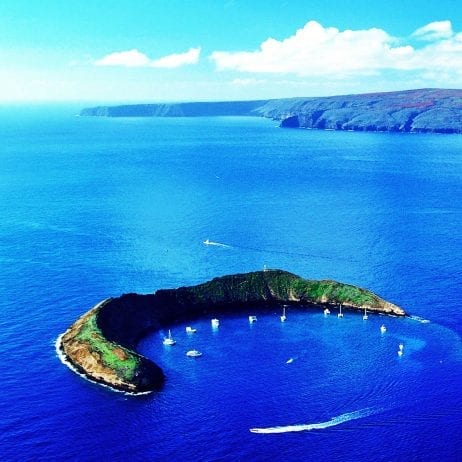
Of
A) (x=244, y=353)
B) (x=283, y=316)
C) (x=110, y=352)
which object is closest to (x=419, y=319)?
(x=283, y=316)

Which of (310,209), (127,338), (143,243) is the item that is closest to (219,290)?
(127,338)

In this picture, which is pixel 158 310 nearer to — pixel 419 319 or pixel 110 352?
pixel 110 352

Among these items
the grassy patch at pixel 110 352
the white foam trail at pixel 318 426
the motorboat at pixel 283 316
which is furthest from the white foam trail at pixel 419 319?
the grassy patch at pixel 110 352

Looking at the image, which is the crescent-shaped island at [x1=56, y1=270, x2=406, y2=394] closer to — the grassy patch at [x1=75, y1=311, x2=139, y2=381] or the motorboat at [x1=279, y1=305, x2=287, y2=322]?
the grassy patch at [x1=75, y1=311, x2=139, y2=381]

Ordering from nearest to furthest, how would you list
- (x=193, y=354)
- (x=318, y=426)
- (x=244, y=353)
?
(x=318, y=426) → (x=193, y=354) → (x=244, y=353)

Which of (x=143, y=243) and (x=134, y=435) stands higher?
(x=143, y=243)

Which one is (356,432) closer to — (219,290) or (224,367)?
(224,367)

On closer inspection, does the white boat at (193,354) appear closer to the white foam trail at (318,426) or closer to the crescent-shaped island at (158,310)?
the crescent-shaped island at (158,310)

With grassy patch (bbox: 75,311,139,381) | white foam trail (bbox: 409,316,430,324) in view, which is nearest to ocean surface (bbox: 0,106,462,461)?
white foam trail (bbox: 409,316,430,324)
